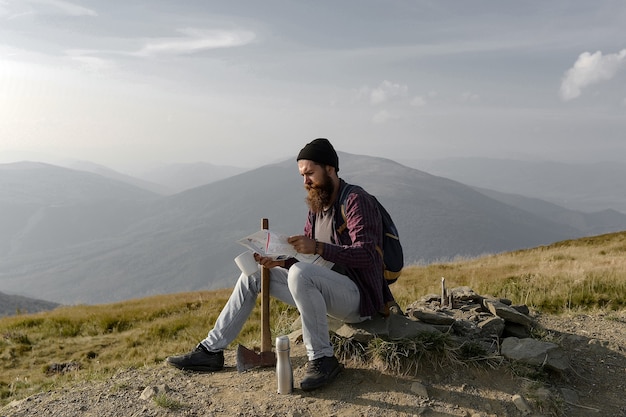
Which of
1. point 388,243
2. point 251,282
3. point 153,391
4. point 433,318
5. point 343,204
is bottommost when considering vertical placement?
point 153,391

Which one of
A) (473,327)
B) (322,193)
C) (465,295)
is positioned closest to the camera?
(322,193)

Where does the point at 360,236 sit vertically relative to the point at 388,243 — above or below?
above

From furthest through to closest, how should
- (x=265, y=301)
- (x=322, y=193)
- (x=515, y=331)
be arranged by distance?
(x=515, y=331)
(x=265, y=301)
(x=322, y=193)

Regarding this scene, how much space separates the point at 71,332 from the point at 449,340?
11.6 metres

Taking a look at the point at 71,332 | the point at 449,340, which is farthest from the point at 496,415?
the point at 71,332

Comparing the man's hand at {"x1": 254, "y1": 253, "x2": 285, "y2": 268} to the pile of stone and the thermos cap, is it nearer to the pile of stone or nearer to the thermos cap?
the thermos cap

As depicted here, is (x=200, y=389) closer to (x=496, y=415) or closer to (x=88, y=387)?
(x=88, y=387)

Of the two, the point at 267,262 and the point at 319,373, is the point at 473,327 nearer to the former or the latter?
the point at 319,373

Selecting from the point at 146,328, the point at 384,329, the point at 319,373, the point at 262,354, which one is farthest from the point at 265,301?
the point at 146,328

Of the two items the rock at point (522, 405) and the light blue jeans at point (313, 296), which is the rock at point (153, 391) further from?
the rock at point (522, 405)

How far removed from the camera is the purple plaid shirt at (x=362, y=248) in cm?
456

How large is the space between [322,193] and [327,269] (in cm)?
75

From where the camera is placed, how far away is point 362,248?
15.0ft

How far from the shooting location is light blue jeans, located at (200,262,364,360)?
15.0ft
